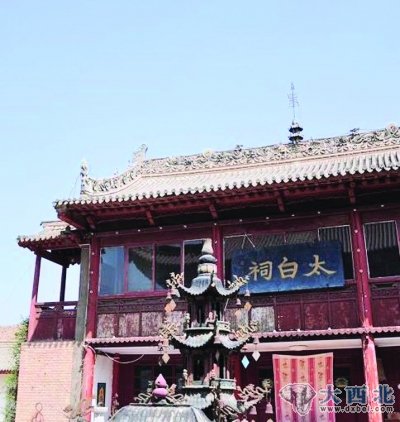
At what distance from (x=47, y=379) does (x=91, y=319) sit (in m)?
1.69

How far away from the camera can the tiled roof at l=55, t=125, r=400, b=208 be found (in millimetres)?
14273

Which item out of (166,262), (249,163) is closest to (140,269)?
(166,262)

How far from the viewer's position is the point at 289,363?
1188cm

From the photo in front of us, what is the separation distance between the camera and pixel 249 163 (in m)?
15.9

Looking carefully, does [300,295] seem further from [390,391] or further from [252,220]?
[390,391]

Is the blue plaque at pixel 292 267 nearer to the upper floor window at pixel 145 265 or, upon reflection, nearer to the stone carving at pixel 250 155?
the upper floor window at pixel 145 265

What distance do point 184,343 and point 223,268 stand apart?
481 centimetres

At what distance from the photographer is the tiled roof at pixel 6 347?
1819 centimetres

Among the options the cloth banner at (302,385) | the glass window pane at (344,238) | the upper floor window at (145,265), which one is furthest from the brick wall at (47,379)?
the glass window pane at (344,238)

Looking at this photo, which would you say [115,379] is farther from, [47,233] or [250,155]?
[250,155]

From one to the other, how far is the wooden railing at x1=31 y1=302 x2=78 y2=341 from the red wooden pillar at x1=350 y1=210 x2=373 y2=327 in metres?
6.66

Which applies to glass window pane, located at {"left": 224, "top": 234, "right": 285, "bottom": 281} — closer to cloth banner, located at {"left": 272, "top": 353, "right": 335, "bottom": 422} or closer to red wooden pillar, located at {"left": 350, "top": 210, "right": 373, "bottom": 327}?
red wooden pillar, located at {"left": 350, "top": 210, "right": 373, "bottom": 327}

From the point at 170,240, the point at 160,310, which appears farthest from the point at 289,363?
the point at 170,240

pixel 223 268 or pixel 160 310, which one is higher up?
pixel 223 268
